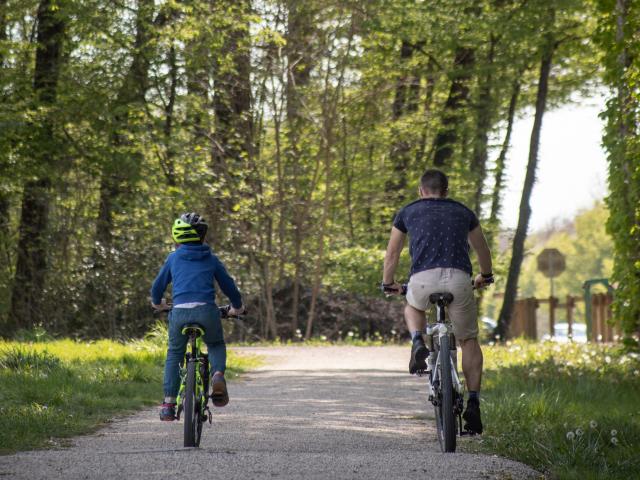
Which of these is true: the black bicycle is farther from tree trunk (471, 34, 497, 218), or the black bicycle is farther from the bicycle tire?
tree trunk (471, 34, 497, 218)

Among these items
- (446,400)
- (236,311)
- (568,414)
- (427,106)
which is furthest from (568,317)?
(446,400)

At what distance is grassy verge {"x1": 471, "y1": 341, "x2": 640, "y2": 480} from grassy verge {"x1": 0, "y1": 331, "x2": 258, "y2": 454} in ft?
10.5

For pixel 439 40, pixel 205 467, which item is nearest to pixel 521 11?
pixel 439 40

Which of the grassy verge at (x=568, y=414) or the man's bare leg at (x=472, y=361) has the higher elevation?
the man's bare leg at (x=472, y=361)

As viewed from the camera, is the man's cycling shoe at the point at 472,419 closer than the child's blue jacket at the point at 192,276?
Yes

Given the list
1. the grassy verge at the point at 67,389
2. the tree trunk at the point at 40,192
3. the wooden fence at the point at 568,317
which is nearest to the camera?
the grassy verge at the point at 67,389

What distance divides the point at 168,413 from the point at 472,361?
208 centimetres

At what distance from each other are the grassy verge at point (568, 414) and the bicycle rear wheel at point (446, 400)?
407 mm

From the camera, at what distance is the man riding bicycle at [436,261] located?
7.42 meters

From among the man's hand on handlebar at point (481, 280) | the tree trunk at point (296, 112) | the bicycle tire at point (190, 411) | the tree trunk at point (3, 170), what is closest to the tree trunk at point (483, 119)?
the tree trunk at point (296, 112)

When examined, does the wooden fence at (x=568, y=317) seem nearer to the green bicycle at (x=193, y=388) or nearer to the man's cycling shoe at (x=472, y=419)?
the man's cycling shoe at (x=472, y=419)

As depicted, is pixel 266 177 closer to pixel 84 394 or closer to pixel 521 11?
pixel 521 11

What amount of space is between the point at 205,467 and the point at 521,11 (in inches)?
806

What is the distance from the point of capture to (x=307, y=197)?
2492 cm
